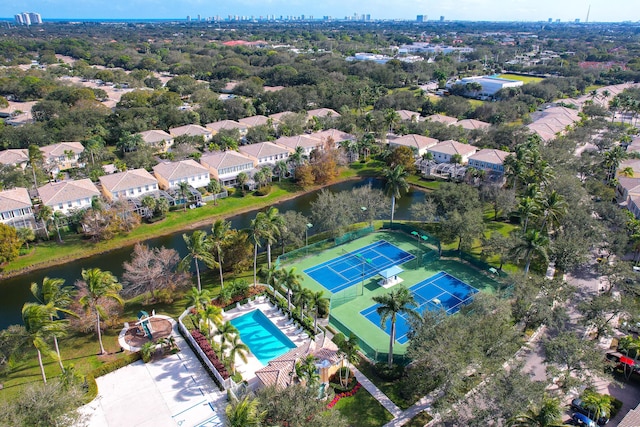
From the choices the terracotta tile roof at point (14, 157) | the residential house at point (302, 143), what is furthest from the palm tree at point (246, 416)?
the terracotta tile roof at point (14, 157)

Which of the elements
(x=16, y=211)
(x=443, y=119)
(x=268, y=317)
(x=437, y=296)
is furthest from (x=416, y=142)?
(x=16, y=211)

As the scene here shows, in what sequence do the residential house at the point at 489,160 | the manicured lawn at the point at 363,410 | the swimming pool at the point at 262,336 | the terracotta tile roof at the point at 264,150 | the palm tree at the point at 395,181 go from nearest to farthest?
the manicured lawn at the point at 363,410 < the swimming pool at the point at 262,336 < the palm tree at the point at 395,181 < the residential house at the point at 489,160 < the terracotta tile roof at the point at 264,150

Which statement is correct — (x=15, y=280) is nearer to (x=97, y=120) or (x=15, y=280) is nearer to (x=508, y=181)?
(x=97, y=120)

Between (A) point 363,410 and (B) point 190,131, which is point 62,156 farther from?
(A) point 363,410

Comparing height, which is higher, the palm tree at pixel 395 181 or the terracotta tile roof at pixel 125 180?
the palm tree at pixel 395 181

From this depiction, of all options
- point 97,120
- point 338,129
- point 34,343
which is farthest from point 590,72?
point 34,343

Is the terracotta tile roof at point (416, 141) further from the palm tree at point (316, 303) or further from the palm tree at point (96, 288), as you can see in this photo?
the palm tree at point (96, 288)

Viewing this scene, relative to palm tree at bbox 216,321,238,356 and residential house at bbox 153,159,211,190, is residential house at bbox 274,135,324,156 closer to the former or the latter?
residential house at bbox 153,159,211,190
